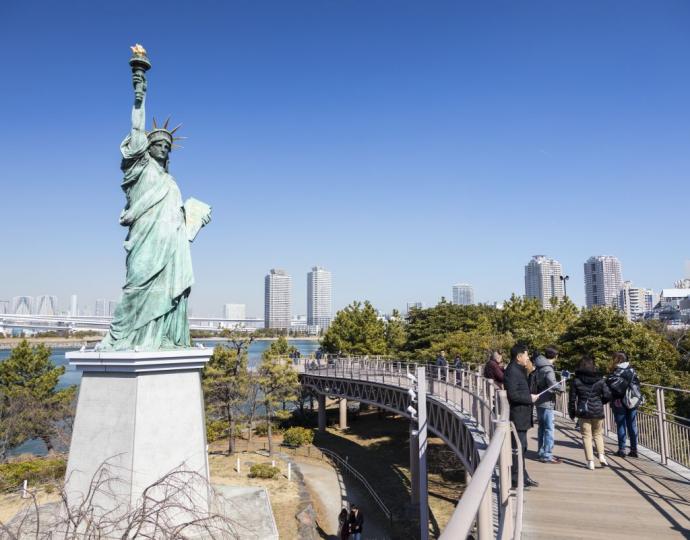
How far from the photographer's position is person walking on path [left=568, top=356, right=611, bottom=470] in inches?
295

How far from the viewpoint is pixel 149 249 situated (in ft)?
43.5

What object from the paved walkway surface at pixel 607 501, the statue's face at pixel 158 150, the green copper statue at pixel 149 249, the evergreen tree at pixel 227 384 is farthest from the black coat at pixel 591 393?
the evergreen tree at pixel 227 384

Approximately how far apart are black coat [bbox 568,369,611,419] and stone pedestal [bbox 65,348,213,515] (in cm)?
796

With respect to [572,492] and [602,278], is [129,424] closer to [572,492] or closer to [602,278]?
[572,492]

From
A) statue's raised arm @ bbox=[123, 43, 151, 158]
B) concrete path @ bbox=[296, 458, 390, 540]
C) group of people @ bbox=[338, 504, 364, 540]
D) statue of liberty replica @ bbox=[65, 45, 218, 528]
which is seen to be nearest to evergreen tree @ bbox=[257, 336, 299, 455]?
concrete path @ bbox=[296, 458, 390, 540]

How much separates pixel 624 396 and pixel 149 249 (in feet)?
36.9

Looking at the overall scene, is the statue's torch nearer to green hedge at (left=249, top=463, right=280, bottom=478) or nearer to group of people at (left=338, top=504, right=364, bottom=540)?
group of people at (left=338, top=504, right=364, bottom=540)

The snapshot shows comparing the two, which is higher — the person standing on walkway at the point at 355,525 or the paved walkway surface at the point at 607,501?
the paved walkway surface at the point at 607,501

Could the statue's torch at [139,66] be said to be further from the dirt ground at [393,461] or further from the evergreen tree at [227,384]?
the evergreen tree at [227,384]

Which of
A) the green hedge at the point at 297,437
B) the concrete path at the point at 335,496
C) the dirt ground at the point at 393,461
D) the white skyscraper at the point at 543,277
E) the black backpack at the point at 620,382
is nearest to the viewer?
the black backpack at the point at 620,382

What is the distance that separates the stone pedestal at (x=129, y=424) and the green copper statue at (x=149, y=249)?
107 centimetres

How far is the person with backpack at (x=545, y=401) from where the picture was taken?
7469 mm

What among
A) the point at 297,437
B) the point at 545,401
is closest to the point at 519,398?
the point at 545,401

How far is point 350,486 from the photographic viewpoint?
912 inches
